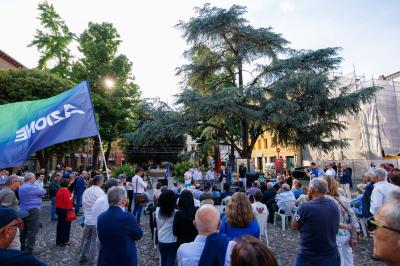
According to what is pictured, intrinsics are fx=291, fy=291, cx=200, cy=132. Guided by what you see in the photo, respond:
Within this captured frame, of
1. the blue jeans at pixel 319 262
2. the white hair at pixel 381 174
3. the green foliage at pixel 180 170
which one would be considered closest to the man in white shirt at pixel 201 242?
the blue jeans at pixel 319 262

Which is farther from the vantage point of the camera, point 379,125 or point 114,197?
point 379,125

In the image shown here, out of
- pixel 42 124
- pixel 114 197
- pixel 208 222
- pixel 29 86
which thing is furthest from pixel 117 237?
pixel 29 86

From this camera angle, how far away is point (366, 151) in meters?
29.0

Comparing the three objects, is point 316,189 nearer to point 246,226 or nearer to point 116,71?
point 246,226

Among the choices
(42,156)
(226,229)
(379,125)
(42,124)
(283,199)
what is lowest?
(283,199)

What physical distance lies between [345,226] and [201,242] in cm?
232

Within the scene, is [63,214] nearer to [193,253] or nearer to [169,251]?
[169,251]

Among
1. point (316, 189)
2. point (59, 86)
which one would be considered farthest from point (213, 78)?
point (316, 189)

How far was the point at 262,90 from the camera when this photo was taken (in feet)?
65.3

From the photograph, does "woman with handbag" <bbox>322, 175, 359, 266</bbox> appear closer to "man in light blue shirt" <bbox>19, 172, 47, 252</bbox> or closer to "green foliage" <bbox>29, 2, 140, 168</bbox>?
"man in light blue shirt" <bbox>19, 172, 47, 252</bbox>

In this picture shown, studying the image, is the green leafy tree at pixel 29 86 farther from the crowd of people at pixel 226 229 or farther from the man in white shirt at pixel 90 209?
the man in white shirt at pixel 90 209

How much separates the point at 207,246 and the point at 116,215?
146 cm

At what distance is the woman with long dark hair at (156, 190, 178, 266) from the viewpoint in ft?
14.2

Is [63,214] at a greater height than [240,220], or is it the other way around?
[240,220]
